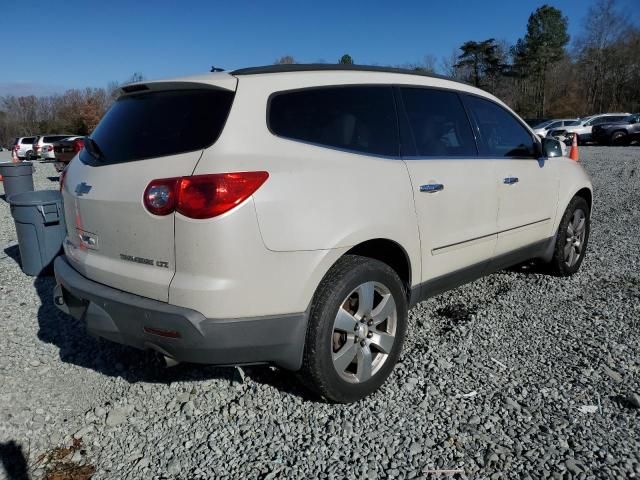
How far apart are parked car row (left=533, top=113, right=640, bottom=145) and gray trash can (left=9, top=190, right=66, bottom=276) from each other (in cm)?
2337

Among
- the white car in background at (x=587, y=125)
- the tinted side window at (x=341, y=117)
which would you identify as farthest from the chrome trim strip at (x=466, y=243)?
the white car in background at (x=587, y=125)

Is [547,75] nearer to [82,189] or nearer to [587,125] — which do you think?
[587,125]

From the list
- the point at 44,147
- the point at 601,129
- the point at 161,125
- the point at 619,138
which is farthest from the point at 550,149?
the point at 44,147

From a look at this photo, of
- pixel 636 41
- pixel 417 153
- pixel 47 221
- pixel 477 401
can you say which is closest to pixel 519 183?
pixel 417 153

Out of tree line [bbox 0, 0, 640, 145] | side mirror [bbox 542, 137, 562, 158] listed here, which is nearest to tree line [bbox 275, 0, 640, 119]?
tree line [bbox 0, 0, 640, 145]

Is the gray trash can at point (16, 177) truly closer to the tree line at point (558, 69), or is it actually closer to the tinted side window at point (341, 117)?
the tinted side window at point (341, 117)

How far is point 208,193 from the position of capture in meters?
2.11

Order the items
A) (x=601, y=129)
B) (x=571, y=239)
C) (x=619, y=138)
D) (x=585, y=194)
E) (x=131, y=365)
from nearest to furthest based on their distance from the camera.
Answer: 1. (x=131, y=365)
2. (x=571, y=239)
3. (x=585, y=194)
4. (x=619, y=138)
5. (x=601, y=129)

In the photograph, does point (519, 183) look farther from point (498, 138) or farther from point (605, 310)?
point (605, 310)

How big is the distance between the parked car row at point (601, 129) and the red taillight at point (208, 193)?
2458 centimetres

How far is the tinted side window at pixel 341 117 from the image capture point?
245 cm

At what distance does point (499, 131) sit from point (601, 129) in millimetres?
26501

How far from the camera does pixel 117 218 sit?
239 centimetres

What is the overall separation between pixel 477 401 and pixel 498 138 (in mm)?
2127
